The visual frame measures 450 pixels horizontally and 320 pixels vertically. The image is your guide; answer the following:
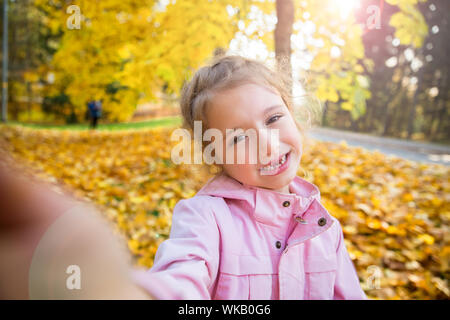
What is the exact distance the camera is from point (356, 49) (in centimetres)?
354

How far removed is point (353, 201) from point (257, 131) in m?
2.37

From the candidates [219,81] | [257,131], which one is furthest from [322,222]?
[219,81]

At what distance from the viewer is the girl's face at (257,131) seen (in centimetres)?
108

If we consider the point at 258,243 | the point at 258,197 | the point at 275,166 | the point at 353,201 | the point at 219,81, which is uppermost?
the point at 219,81

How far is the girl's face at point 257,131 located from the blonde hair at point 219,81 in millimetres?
35

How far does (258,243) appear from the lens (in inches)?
41.6

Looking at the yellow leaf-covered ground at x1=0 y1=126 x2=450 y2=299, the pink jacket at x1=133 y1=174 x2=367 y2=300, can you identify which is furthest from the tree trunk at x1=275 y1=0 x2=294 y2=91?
the pink jacket at x1=133 y1=174 x2=367 y2=300

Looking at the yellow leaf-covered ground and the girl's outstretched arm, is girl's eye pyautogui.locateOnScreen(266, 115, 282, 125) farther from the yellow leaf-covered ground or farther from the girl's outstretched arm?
the yellow leaf-covered ground

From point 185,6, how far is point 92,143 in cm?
518

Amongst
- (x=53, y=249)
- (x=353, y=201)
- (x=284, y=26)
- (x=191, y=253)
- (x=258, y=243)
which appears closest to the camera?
(x=53, y=249)

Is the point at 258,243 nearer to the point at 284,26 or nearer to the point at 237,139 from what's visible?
the point at 237,139

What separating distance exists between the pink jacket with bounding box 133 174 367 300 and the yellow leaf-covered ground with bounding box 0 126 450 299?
524mm

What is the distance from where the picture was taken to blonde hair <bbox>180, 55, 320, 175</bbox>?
117cm
